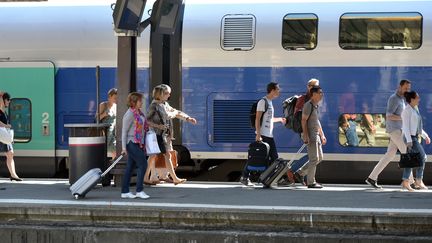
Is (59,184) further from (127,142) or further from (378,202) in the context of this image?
(378,202)

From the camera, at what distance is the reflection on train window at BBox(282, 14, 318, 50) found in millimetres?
12062

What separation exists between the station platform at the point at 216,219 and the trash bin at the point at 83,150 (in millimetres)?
1370

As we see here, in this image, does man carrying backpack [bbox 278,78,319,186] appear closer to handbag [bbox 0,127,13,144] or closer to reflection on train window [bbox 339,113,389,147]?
reflection on train window [bbox 339,113,389,147]

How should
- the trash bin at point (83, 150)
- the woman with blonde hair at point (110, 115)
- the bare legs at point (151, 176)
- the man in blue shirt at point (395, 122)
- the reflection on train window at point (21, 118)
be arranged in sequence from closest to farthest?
the trash bin at point (83, 150) → the man in blue shirt at point (395, 122) → the bare legs at point (151, 176) → the woman with blonde hair at point (110, 115) → the reflection on train window at point (21, 118)

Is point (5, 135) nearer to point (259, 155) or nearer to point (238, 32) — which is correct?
point (259, 155)

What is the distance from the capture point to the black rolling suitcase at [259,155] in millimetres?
10641

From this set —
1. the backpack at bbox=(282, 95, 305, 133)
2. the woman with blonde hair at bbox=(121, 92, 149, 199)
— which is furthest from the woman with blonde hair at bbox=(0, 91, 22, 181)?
the backpack at bbox=(282, 95, 305, 133)

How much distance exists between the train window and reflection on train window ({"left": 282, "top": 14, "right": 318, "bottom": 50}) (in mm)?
567

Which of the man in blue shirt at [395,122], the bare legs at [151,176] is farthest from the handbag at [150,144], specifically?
the man in blue shirt at [395,122]

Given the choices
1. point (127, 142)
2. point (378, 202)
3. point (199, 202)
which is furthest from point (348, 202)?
point (127, 142)

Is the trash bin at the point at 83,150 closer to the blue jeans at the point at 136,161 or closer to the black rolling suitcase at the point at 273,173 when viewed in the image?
Result: the blue jeans at the point at 136,161

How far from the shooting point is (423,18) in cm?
1178

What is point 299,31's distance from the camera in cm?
1212

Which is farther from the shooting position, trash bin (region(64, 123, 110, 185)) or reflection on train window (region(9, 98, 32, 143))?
reflection on train window (region(9, 98, 32, 143))
